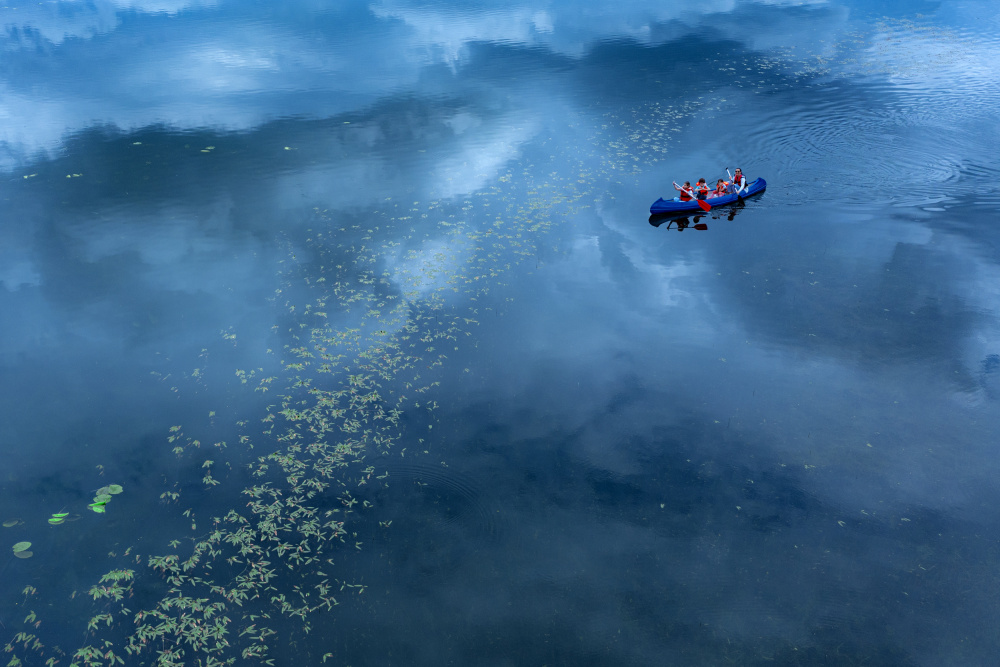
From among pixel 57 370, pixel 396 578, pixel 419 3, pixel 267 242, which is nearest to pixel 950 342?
pixel 396 578

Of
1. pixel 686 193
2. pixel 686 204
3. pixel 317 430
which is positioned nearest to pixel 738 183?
pixel 686 193

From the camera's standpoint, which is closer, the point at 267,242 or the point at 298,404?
the point at 298,404

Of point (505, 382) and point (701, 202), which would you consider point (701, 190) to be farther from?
point (505, 382)

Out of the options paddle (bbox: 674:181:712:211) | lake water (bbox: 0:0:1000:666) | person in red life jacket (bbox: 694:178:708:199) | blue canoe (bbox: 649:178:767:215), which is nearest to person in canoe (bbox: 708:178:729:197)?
blue canoe (bbox: 649:178:767:215)

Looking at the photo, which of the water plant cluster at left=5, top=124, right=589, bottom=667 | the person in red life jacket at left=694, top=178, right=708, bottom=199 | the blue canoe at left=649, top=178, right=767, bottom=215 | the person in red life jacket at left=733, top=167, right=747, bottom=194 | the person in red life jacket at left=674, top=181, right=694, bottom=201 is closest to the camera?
the water plant cluster at left=5, top=124, right=589, bottom=667

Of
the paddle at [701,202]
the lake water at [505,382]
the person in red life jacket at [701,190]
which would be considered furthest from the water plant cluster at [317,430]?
the person in red life jacket at [701,190]

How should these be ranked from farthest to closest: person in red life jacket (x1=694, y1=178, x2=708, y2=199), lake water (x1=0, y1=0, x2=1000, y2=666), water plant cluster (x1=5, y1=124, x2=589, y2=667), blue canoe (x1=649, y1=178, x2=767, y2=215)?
person in red life jacket (x1=694, y1=178, x2=708, y2=199), blue canoe (x1=649, y1=178, x2=767, y2=215), lake water (x1=0, y1=0, x2=1000, y2=666), water plant cluster (x1=5, y1=124, x2=589, y2=667)

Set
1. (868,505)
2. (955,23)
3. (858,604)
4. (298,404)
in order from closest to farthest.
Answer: (858,604)
(868,505)
(298,404)
(955,23)

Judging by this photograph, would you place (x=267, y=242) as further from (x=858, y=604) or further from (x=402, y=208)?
(x=858, y=604)

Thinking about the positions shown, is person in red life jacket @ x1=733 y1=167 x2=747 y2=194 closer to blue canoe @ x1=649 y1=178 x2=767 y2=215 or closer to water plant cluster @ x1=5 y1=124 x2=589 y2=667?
blue canoe @ x1=649 y1=178 x2=767 y2=215
